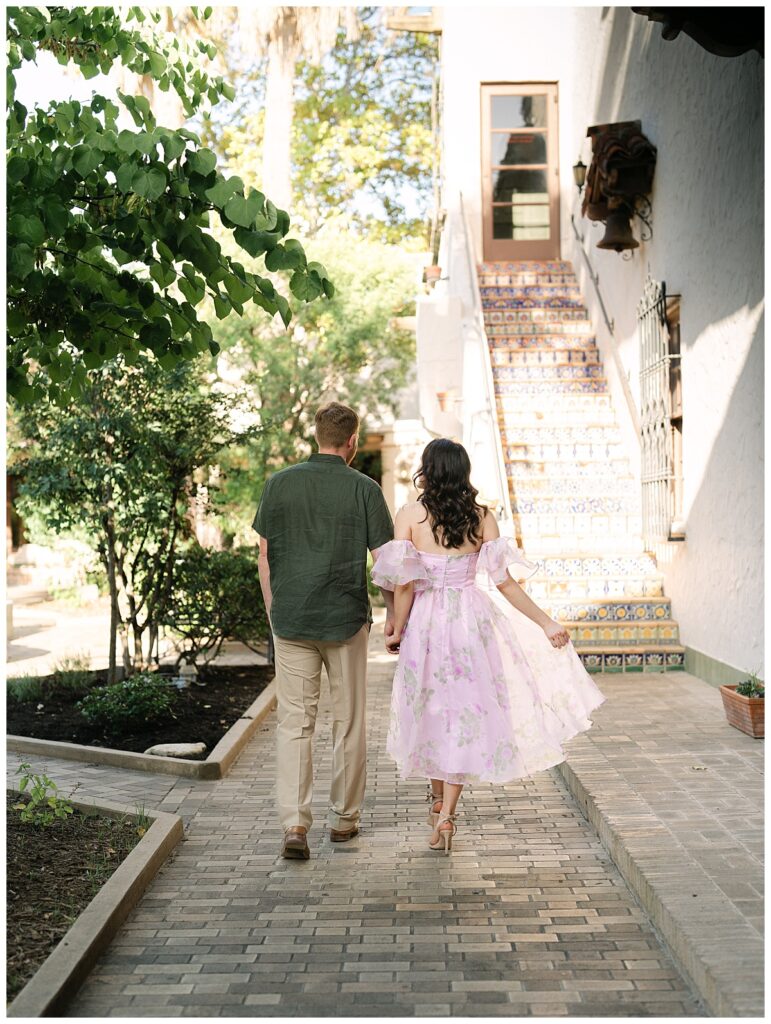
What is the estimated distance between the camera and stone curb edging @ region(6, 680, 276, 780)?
6.43m

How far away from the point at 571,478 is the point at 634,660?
2850mm

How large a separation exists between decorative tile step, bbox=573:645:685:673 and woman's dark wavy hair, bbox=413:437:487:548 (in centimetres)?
458

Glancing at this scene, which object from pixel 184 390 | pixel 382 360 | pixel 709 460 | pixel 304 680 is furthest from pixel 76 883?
pixel 382 360

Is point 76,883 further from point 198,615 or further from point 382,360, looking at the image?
point 382,360

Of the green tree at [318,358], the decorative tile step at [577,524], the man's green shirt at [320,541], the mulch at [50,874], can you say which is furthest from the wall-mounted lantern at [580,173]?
the mulch at [50,874]

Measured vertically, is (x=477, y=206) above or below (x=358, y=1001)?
above

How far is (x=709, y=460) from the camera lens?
8547 millimetres

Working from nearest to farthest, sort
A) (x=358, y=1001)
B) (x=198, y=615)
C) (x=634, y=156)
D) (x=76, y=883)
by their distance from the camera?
(x=358, y=1001) → (x=76, y=883) → (x=198, y=615) → (x=634, y=156)

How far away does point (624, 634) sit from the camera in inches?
372

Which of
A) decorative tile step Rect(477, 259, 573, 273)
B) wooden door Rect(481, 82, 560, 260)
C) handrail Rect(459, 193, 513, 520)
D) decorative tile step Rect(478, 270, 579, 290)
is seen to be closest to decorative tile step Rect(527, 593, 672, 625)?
handrail Rect(459, 193, 513, 520)

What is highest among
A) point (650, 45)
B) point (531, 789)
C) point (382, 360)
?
point (650, 45)

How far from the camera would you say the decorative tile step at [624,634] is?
940 cm

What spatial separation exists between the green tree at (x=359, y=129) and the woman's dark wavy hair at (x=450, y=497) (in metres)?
21.4

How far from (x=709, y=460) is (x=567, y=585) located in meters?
2.00
